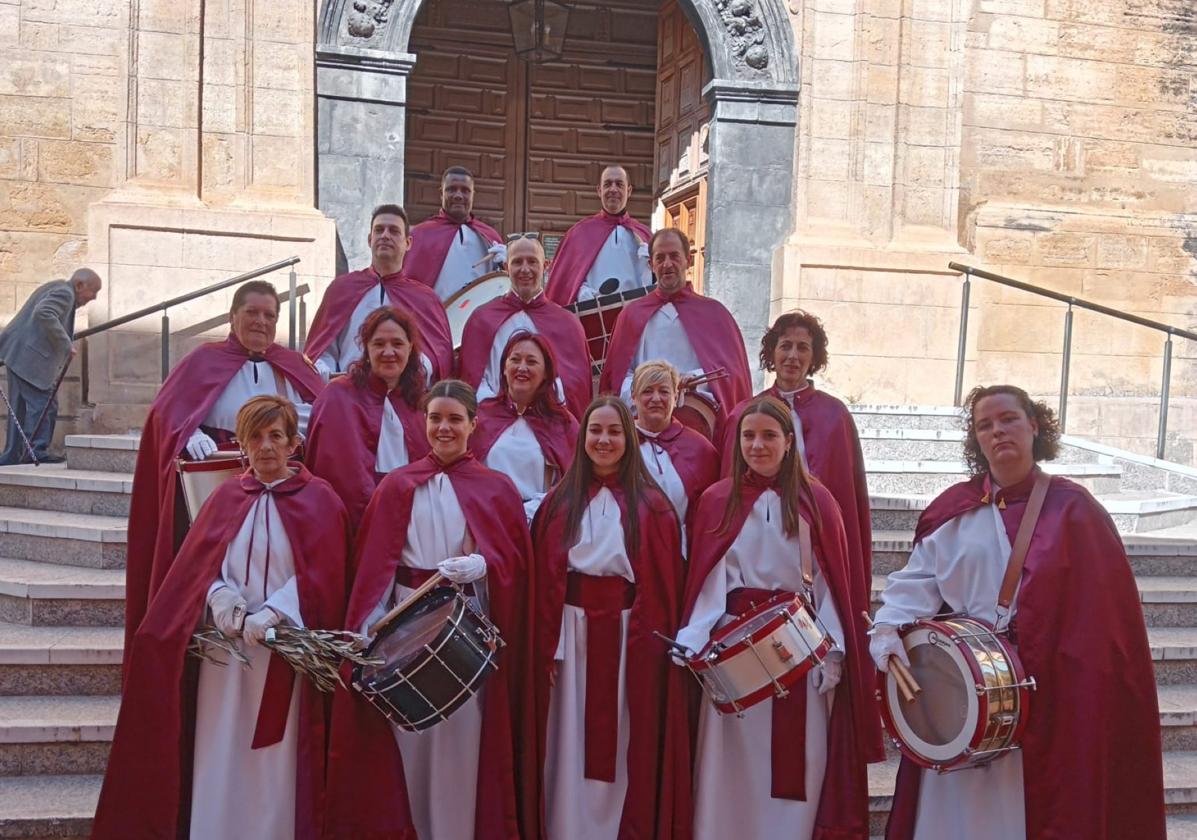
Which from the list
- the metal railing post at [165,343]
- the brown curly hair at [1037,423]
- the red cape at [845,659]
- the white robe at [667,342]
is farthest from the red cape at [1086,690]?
the metal railing post at [165,343]

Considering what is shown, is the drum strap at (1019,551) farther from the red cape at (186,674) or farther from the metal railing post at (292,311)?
the metal railing post at (292,311)

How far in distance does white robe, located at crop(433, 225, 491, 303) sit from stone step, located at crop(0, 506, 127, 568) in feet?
7.45

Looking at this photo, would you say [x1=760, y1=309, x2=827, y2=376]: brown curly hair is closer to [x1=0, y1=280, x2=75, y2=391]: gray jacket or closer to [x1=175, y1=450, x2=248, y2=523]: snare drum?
[x1=175, y1=450, x2=248, y2=523]: snare drum

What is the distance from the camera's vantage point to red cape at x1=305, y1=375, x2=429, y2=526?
4.38 metres

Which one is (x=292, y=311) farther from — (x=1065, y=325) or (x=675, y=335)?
(x=1065, y=325)

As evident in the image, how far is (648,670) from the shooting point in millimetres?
3912

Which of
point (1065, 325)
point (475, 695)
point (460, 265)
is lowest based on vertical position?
point (475, 695)

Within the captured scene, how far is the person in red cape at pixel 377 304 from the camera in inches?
223

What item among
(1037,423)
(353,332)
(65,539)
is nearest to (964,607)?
(1037,423)

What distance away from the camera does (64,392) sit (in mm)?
8594

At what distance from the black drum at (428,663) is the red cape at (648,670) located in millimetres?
398

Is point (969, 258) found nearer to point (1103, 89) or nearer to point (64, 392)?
point (1103, 89)

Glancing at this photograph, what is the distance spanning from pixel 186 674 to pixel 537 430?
163cm

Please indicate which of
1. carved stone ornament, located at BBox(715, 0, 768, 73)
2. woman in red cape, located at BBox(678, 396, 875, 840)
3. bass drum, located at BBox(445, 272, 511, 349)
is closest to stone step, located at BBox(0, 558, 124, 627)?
bass drum, located at BBox(445, 272, 511, 349)
